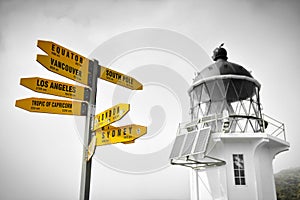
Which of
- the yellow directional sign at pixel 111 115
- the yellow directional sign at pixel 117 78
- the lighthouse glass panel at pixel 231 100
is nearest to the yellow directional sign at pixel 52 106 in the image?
the yellow directional sign at pixel 111 115

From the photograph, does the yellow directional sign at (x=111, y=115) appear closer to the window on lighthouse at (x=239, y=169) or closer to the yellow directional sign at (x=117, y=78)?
the yellow directional sign at (x=117, y=78)

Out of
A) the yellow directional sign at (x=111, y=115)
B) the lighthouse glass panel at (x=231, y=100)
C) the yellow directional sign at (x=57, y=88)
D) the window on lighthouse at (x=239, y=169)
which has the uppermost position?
the lighthouse glass panel at (x=231, y=100)

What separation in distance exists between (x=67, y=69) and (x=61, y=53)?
0.29 metres

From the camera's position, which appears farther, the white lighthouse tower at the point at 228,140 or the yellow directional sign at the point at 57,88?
the white lighthouse tower at the point at 228,140

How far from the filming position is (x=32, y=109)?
14.9 feet

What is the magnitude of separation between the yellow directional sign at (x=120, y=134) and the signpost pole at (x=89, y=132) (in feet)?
0.58

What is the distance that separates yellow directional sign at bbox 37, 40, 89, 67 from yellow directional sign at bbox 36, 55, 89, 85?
0.18ft

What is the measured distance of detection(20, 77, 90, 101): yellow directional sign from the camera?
14.4 feet

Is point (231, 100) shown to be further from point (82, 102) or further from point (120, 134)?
point (82, 102)

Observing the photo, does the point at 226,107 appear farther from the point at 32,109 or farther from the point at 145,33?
the point at 32,109

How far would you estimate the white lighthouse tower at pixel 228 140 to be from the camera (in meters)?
8.76

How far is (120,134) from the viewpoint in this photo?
4.39 m

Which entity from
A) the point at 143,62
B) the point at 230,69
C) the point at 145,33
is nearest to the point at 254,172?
the point at 230,69

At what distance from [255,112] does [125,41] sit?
5425mm
